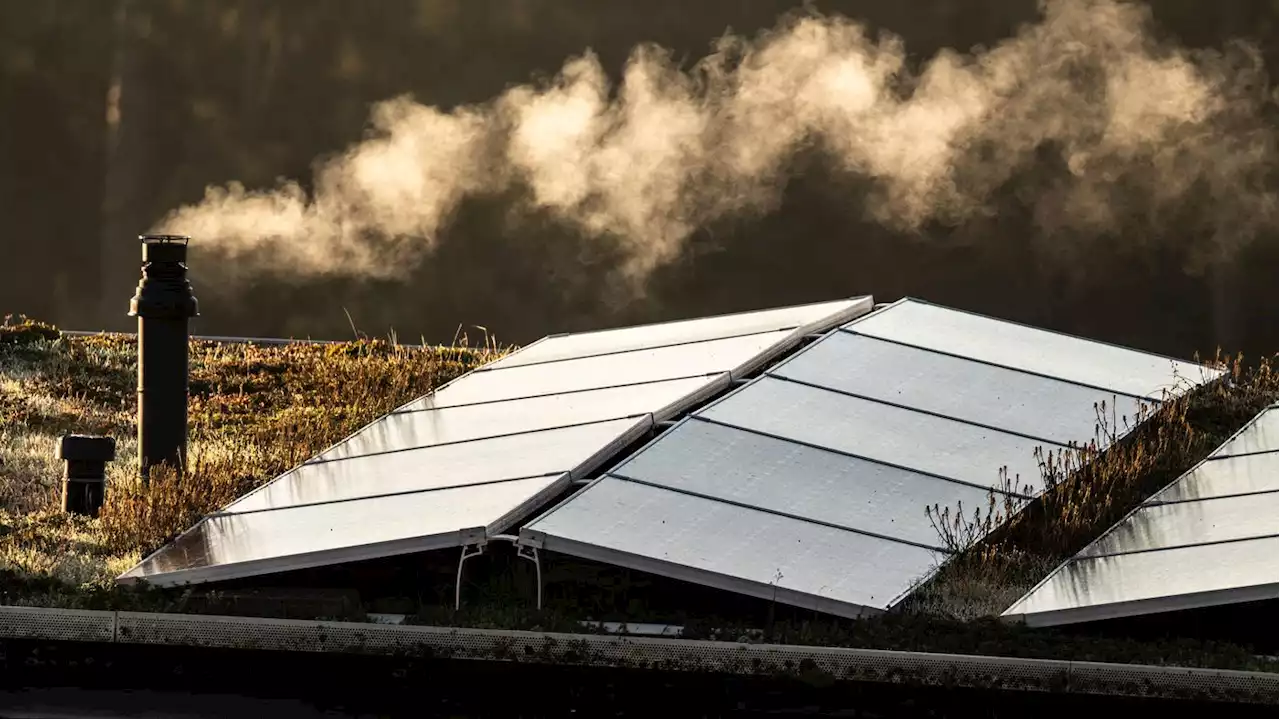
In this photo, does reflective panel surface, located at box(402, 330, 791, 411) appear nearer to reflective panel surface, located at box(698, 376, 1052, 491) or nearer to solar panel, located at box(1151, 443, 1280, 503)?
reflective panel surface, located at box(698, 376, 1052, 491)

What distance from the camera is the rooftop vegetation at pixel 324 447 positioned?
27.2 ft

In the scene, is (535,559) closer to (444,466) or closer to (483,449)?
(444,466)

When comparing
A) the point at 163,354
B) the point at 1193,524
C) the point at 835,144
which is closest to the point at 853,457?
the point at 1193,524

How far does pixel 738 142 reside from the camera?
32.4m

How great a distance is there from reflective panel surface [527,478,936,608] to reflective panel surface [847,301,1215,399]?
414 centimetres

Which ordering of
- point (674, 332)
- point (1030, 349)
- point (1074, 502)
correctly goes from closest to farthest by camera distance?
1. point (1074, 502)
2. point (1030, 349)
3. point (674, 332)

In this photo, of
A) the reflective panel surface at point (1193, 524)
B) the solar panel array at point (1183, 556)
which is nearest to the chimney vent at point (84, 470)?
the solar panel array at point (1183, 556)

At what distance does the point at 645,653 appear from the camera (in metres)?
7.85

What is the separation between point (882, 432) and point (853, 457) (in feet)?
2.02

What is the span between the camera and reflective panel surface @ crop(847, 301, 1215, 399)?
13.0 metres

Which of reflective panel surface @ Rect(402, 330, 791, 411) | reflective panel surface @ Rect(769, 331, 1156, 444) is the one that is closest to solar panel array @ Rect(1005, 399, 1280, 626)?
reflective panel surface @ Rect(769, 331, 1156, 444)

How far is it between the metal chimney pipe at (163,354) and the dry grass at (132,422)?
0.23 meters

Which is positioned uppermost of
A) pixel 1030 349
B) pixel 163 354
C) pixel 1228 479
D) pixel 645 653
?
pixel 1030 349

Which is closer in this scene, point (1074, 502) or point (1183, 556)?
point (1183, 556)
